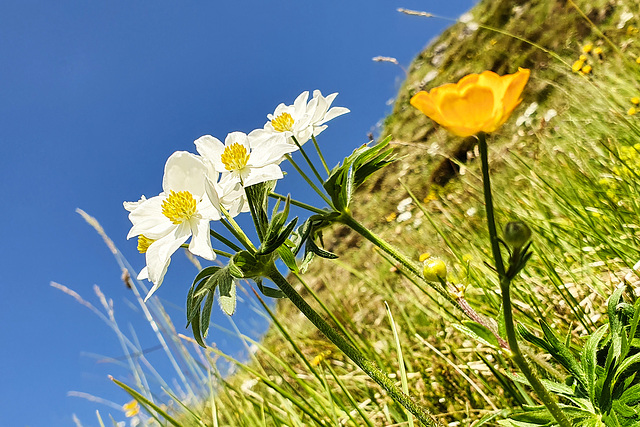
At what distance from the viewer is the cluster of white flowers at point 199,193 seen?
71cm

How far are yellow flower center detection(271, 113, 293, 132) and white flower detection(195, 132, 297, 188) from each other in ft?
0.48

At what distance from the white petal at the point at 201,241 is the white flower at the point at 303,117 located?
11.4 inches

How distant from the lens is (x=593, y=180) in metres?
1.65

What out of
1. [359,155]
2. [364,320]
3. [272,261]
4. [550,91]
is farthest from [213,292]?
[550,91]

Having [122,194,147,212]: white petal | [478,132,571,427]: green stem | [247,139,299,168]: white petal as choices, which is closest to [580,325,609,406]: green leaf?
[478,132,571,427]: green stem

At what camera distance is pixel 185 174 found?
766 millimetres

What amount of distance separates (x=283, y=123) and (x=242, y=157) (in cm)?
23

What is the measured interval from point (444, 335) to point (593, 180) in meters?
0.81

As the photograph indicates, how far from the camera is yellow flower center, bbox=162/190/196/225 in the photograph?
75 centimetres

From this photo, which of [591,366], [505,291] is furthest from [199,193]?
[591,366]

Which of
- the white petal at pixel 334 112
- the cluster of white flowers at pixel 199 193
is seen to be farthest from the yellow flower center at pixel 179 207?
the white petal at pixel 334 112

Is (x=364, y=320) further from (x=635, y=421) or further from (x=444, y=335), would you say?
(x=635, y=421)

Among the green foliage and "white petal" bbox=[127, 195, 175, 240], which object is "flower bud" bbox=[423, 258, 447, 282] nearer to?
the green foliage

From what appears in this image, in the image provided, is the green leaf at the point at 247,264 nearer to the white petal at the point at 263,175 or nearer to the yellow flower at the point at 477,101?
the white petal at the point at 263,175
